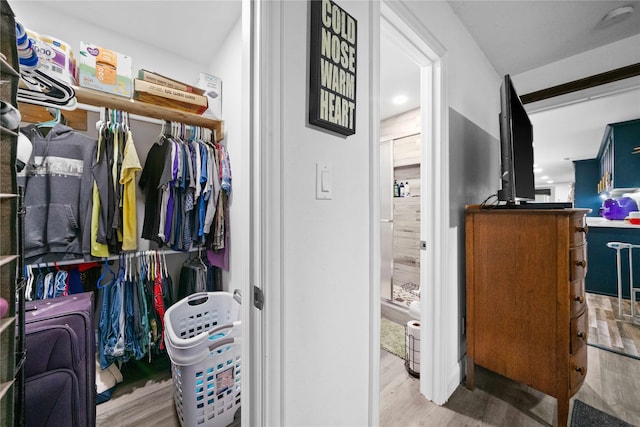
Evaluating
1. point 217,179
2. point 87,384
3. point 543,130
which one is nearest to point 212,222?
point 217,179

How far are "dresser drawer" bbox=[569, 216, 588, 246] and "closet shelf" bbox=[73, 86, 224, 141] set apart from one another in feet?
7.29

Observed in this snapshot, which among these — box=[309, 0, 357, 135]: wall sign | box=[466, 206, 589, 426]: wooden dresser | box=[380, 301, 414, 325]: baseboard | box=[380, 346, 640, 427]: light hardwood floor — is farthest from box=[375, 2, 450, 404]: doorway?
box=[380, 301, 414, 325]: baseboard

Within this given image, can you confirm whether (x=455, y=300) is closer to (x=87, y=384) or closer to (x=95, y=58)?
(x=87, y=384)

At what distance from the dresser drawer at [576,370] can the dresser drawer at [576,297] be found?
0.22 meters

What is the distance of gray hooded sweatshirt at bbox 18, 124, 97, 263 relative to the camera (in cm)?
137

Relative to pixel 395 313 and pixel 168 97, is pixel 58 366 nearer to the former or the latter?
pixel 168 97

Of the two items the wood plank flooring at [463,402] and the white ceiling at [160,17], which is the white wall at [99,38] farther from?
the wood plank flooring at [463,402]

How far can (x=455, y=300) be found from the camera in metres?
1.70

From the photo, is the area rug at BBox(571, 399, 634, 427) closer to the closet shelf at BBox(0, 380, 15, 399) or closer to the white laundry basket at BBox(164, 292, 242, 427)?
the white laundry basket at BBox(164, 292, 242, 427)

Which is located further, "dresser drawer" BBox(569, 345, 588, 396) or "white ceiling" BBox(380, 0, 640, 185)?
"white ceiling" BBox(380, 0, 640, 185)

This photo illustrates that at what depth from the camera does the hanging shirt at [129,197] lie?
1.64 metres

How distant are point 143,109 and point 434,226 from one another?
205cm

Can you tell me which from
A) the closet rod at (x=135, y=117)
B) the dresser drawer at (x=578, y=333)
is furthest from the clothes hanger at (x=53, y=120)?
the dresser drawer at (x=578, y=333)

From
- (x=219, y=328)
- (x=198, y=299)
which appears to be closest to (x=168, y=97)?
(x=198, y=299)
